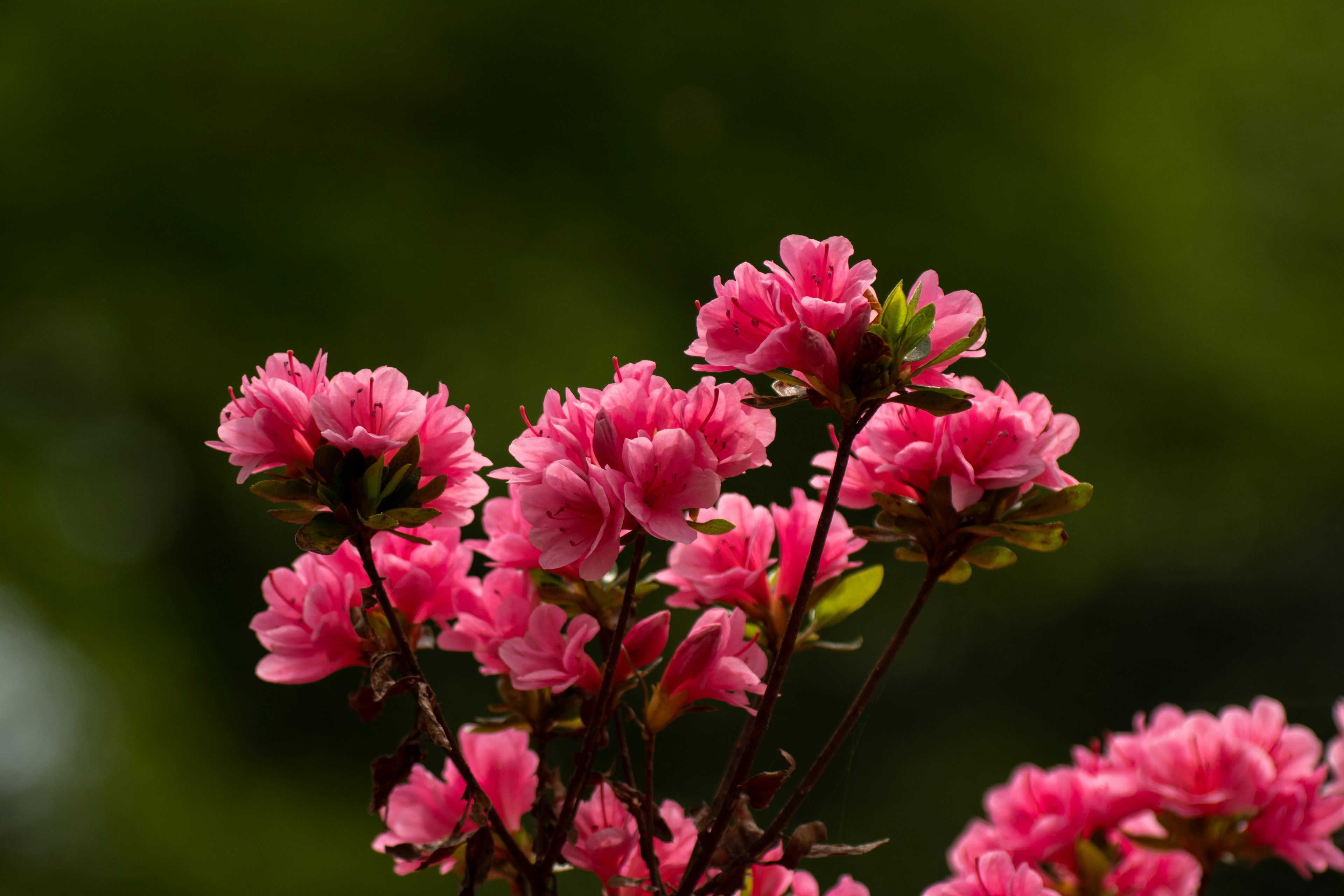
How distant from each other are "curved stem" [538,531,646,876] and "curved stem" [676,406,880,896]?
0.21 ft

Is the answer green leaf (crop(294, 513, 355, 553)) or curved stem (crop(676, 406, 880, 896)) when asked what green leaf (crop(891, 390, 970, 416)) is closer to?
curved stem (crop(676, 406, 880, 896))

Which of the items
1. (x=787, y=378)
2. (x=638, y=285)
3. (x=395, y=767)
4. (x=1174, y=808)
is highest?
Result: (x=787, y=378)

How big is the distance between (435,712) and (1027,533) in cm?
31

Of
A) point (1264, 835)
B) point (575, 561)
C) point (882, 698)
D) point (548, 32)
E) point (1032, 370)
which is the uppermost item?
point (548, 32)

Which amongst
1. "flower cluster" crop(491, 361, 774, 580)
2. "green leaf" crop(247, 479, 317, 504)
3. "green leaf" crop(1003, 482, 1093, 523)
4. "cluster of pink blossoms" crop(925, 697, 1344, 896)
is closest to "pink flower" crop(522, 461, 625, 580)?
"flower cluster" crop(491, 361, 774, 580)

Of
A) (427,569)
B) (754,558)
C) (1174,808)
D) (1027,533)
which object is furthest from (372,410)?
(1174,808)

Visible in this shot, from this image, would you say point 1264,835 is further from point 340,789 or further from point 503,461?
point 340,789

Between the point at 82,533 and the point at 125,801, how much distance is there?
92 centimetres

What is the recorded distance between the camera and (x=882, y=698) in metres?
3.54

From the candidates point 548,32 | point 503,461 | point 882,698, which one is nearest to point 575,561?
point 503,461

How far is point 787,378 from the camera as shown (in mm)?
513

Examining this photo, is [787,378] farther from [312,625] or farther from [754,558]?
[312,625]

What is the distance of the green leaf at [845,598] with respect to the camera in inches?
23.7

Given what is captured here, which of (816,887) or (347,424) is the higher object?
(347,424)
